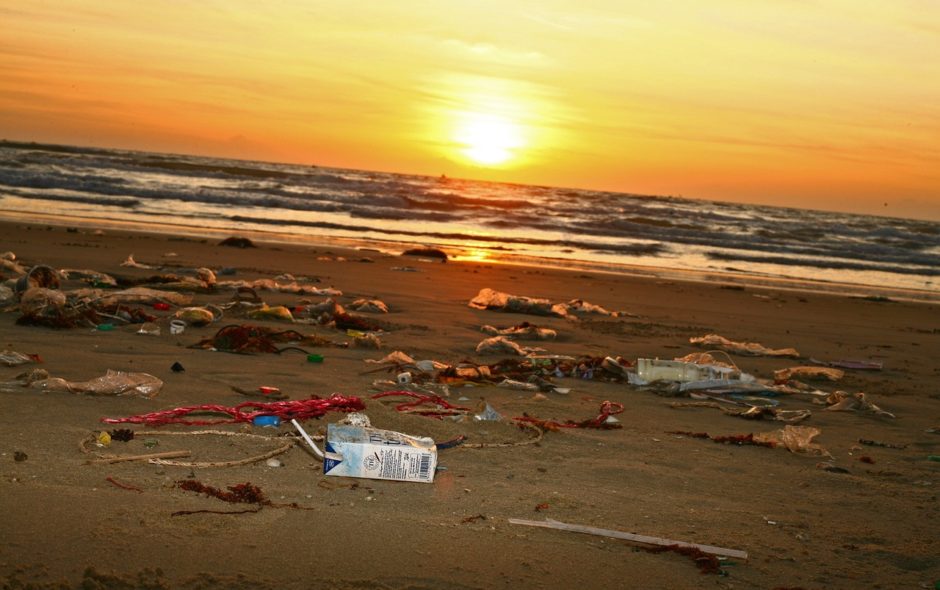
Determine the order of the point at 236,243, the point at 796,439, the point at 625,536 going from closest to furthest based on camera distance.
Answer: the point at 625,536 < the point at 796,439 < the point at 236,243

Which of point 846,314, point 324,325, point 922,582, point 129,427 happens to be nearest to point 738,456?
point 922,582

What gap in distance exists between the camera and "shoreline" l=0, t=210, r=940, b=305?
69.7ft

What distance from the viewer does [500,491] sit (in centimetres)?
471

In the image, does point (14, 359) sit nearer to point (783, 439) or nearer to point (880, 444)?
point (783, 439)

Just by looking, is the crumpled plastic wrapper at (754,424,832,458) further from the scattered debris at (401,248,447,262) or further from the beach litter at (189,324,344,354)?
the scattered debris at (401,248,447,262)

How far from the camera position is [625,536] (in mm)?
Answer: 4152

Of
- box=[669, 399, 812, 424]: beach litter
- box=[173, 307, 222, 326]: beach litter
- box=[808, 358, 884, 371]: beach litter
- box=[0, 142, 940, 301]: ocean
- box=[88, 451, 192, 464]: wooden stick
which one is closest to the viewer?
box=[88, 451, 192, 464]: wooden stick

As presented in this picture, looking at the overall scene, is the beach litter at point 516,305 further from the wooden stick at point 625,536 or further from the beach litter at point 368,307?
the wooden stick at point 625,536

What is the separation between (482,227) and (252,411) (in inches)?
1139

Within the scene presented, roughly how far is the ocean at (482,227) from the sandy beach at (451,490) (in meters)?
14.7

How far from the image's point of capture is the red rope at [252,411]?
5281 millimetres

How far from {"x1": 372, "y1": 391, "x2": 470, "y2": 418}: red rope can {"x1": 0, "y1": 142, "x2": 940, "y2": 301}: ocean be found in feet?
50.9

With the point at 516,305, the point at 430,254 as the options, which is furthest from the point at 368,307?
the point at 430,254

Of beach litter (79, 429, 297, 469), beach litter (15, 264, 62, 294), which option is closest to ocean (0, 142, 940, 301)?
beach litter (15, 264, 62, 294)
